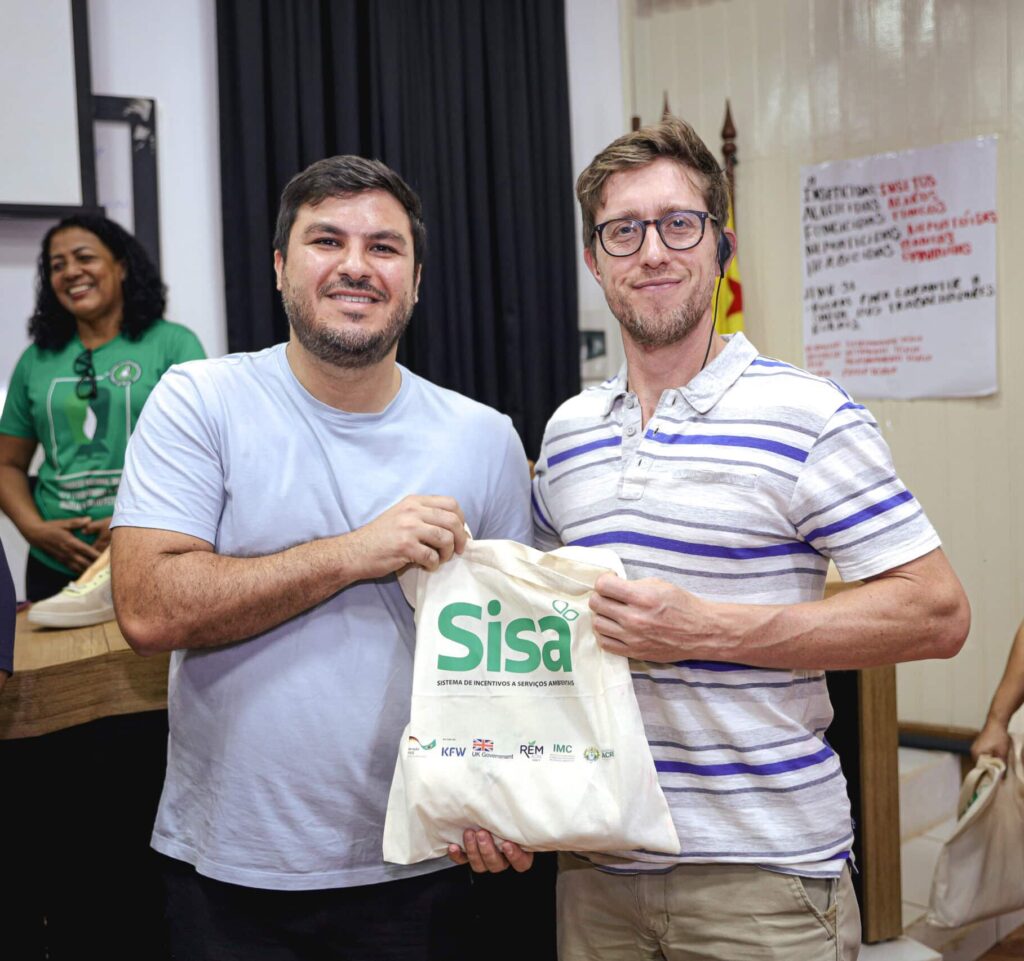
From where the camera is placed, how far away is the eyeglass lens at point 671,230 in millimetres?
1371

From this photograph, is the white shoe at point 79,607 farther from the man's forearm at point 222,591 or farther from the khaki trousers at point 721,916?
the khaki trousers at point 721,916

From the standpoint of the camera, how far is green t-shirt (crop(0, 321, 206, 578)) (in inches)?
102

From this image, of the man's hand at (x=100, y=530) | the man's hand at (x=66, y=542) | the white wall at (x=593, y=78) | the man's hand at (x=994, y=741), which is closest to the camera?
the man's hand at (x=994, y=741)

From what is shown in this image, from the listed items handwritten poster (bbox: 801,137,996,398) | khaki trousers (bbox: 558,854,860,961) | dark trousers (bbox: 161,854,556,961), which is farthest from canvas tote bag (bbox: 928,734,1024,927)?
handwritten poster (bbox: 801,137,996,398)

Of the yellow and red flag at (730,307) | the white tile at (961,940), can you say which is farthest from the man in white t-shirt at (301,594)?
Answer: the yellow and red flag at (730,307)

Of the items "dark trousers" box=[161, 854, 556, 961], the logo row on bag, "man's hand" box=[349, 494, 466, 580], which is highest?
"man's hand" box=[349, 494, 466, 580]

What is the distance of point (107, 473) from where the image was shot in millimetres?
2619

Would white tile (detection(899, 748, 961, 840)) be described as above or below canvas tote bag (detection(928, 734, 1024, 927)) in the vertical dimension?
below

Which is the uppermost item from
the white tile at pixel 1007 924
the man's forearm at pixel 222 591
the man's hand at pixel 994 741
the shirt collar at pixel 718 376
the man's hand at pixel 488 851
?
the shirt collar at pixel 718 376

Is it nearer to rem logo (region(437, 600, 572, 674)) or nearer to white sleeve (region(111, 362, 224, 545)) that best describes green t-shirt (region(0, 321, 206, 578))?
white sleeve (region(111, 362, 224, 545))

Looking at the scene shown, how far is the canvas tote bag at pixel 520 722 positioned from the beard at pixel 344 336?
282 millimetres

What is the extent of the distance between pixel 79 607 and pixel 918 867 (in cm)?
227

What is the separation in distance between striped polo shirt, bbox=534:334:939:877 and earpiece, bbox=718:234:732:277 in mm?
150

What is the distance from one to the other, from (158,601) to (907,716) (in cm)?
286
